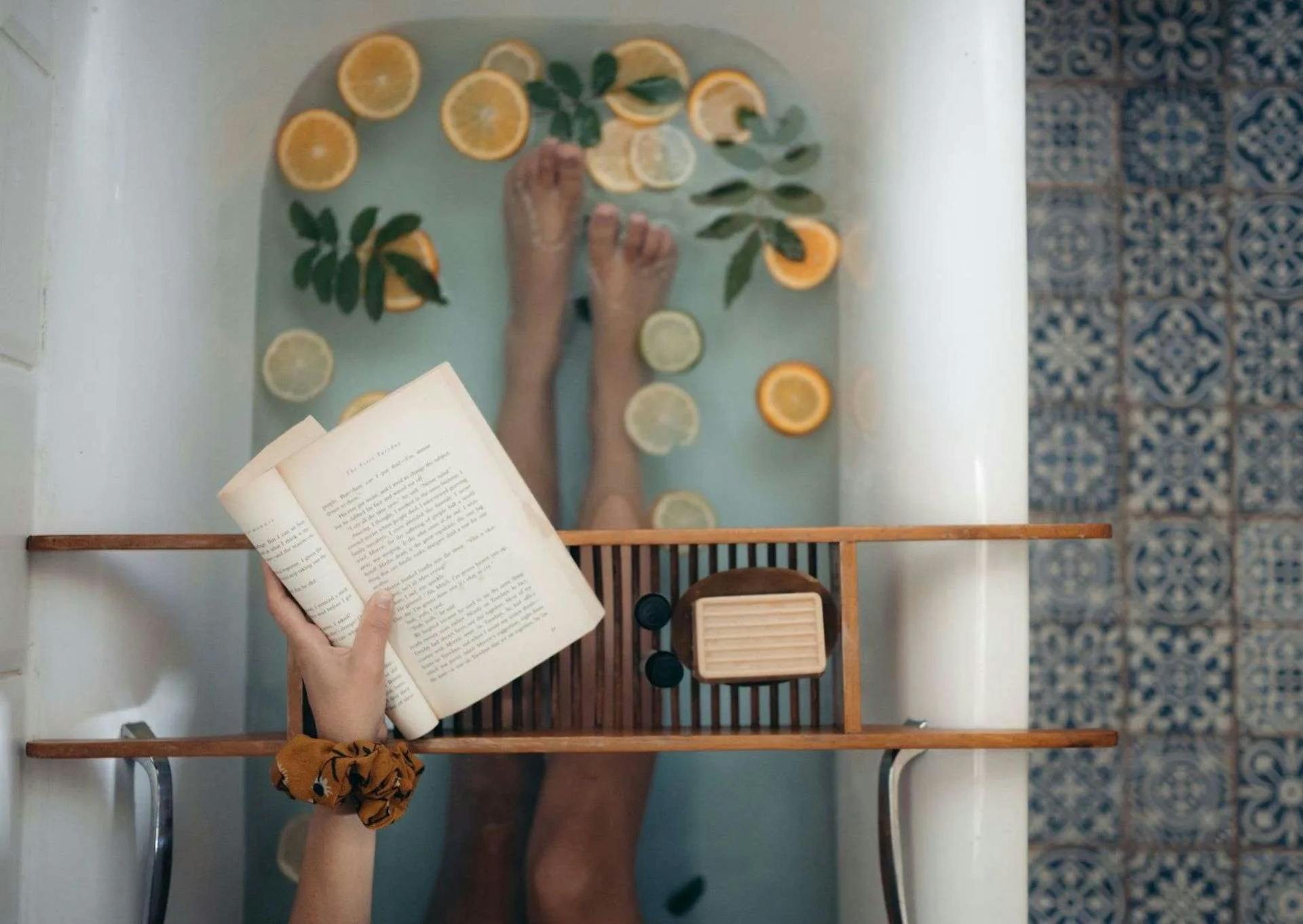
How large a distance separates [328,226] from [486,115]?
17 centimetres

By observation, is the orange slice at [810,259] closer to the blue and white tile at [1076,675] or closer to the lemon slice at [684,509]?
the lemon slice at [684,509]

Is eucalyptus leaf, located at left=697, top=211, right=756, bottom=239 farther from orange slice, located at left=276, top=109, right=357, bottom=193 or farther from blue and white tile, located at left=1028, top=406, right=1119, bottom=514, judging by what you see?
blue and white tile, located at left=1028, top=406, right=1119, bottom=514

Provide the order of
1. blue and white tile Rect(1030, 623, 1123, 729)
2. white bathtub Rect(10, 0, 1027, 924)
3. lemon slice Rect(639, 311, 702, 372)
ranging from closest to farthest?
white bathtub Rect(10, 0, 1027, 924) → lemon slice Rect(639, 311, 702, 372) → blue and white tile Rect(1030, 623, 1123, 729)

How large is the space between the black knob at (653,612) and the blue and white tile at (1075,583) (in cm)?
70

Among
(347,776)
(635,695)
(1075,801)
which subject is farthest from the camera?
(1075,801)

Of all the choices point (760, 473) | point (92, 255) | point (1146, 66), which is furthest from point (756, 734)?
point (1146, 66)

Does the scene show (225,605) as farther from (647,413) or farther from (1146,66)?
(1146,66)

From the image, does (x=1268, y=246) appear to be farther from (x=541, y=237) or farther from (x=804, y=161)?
(x=541, y=237)

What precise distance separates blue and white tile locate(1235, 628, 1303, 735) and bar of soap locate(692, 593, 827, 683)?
815mm

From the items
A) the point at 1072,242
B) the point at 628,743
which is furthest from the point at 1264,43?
the point at 628,743

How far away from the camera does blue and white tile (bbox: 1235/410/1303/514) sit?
1438mm

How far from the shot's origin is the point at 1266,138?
4.84 feet

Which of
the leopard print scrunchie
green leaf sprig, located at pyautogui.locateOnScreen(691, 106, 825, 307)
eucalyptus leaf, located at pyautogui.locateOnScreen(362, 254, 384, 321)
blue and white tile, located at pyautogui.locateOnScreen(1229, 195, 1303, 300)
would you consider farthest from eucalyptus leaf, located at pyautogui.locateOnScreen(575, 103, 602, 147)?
blue and white tile, located at pyautogui.locateOnScreen(1229, 195, 1303, 300)

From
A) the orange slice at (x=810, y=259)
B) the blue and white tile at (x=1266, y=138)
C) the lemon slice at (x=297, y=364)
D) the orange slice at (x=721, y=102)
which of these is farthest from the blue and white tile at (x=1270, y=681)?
the lemon slice at (x=297, y=364)
